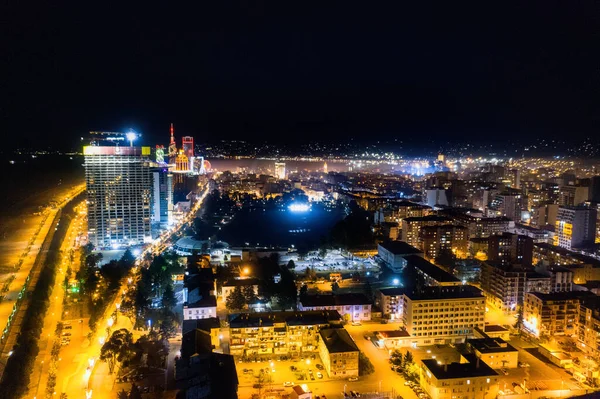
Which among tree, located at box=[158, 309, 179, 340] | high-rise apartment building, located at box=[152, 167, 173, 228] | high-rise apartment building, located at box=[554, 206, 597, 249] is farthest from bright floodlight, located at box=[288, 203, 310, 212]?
tree, located at box=[158, 309, 179, 340]

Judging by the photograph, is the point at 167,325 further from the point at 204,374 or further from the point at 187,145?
the point at 187,145

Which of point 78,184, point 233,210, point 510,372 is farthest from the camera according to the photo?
point 78,184

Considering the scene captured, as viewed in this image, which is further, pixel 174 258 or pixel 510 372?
pixel 174 258

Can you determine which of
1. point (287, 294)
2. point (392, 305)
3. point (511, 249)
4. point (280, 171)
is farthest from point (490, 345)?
point (280, 171)

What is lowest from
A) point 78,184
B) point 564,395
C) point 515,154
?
point 564,395

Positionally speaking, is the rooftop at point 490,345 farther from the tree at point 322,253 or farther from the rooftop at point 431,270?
the tree at point 322,253

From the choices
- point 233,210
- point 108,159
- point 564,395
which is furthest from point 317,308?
point 233,210

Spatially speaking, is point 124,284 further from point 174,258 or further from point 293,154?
point 293,154
